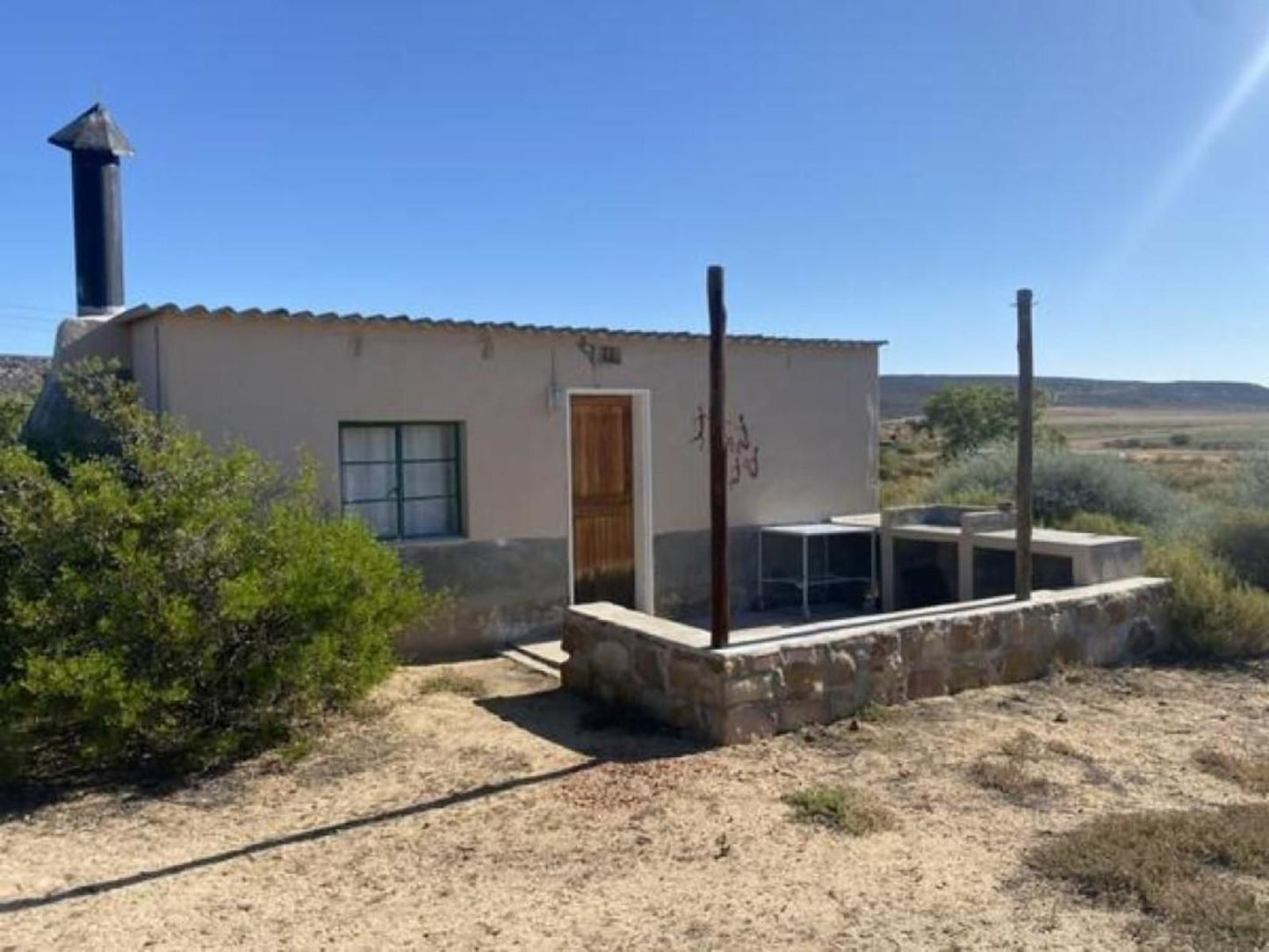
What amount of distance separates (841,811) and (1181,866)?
4.67 ft

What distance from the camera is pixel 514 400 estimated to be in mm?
9078

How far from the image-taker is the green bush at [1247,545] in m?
10.0

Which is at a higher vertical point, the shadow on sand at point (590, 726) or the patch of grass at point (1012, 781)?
the shadow on sand at point (590, 726)

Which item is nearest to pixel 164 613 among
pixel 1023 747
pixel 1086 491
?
pixel 1023 747

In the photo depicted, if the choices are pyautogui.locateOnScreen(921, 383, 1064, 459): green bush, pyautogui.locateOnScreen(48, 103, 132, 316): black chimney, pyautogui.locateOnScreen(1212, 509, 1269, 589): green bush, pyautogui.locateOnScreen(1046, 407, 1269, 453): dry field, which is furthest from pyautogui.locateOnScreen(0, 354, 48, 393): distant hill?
pyautogui.locateOnScreen(1046, 407, 1269, 453): dry field

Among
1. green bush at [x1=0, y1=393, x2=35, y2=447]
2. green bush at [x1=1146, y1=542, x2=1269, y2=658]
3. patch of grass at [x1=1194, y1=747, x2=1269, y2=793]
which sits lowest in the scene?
patch of grass at [x1=1194, y1=747, x2=1269, y2=793]

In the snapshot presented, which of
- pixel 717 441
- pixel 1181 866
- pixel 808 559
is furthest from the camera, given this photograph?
pixel 808 559

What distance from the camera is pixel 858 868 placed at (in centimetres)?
455

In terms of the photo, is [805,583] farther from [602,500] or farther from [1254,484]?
[1254,484]

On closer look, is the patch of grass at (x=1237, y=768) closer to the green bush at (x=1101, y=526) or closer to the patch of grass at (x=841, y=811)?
the patch of grass at (x=841, y=811)

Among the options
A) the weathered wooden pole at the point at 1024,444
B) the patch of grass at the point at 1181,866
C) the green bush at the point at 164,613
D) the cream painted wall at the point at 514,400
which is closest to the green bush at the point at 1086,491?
the cream painted wall at the point at 514,400

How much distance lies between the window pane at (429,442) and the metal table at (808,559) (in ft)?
10.8

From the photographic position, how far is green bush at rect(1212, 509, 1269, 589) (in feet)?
32.9

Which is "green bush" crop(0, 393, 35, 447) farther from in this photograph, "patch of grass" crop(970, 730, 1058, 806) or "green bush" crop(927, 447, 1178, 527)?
"green bush" crop(927, 447, 1178, 527)
